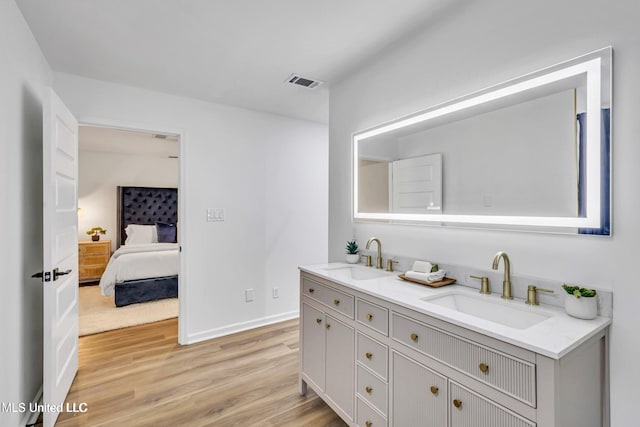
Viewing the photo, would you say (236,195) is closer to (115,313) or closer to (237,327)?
(237,327)

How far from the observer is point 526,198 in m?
1.43

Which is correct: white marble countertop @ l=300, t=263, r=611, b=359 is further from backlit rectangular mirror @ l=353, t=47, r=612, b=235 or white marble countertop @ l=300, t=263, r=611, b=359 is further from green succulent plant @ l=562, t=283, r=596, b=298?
backlit rectangular mirror @ l=353, t=47, r=612, b=235

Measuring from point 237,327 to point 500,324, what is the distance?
8.84 feet

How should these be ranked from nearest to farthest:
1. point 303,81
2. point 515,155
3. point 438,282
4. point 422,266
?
point 515,155 → point 438,282 → point 422,266 → point 303,81

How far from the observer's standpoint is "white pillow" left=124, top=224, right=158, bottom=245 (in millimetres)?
5762

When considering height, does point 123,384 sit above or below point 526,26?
below

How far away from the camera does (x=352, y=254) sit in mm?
2406

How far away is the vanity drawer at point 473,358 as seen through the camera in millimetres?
974

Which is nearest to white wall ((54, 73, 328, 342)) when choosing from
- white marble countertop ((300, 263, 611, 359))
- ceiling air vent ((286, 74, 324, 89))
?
ceiling air vent ((286, 74, 324, 89))

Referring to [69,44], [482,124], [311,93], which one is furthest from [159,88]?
[482,124]

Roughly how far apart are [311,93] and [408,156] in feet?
4.28

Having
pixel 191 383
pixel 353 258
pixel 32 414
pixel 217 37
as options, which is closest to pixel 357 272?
pixel 353 258

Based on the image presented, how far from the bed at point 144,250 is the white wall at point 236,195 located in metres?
0.44

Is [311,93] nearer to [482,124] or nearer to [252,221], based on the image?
[252,221]
